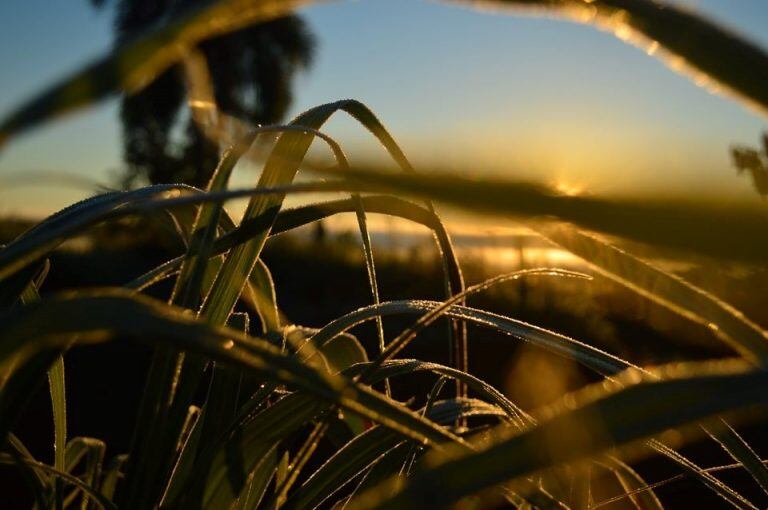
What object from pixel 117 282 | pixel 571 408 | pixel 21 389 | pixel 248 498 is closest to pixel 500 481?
pixel 571 408

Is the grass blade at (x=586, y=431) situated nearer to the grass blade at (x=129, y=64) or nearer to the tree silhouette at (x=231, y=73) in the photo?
the grass blade at (x=129, y=64)

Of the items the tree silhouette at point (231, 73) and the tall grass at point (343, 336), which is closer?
the tall grass at point (343, 336)

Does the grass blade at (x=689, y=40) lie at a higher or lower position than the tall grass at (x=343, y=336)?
higher

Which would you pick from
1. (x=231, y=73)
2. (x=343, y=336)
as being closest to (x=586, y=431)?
(x=343, y=336)

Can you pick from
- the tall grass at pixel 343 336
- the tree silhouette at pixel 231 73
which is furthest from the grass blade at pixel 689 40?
the tree silhouette at pixel 231 73

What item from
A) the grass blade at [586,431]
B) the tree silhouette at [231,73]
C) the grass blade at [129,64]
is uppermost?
the tree silhouette at [231,73]

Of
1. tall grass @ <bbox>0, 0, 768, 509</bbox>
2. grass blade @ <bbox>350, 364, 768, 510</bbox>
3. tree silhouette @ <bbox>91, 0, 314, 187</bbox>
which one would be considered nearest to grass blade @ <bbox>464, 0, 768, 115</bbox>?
tall grass @ <bbox>0, 0, 768, 509</bbox>

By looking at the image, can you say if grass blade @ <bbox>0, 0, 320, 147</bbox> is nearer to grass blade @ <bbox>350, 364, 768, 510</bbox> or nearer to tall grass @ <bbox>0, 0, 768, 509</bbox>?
tall grass @ <bbox>0, 0, 768, 509</bbox>

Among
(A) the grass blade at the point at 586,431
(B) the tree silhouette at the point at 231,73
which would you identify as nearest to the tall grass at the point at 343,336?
(A) the grass blade at the point at 586,431

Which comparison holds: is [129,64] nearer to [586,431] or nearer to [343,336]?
[586,431]
